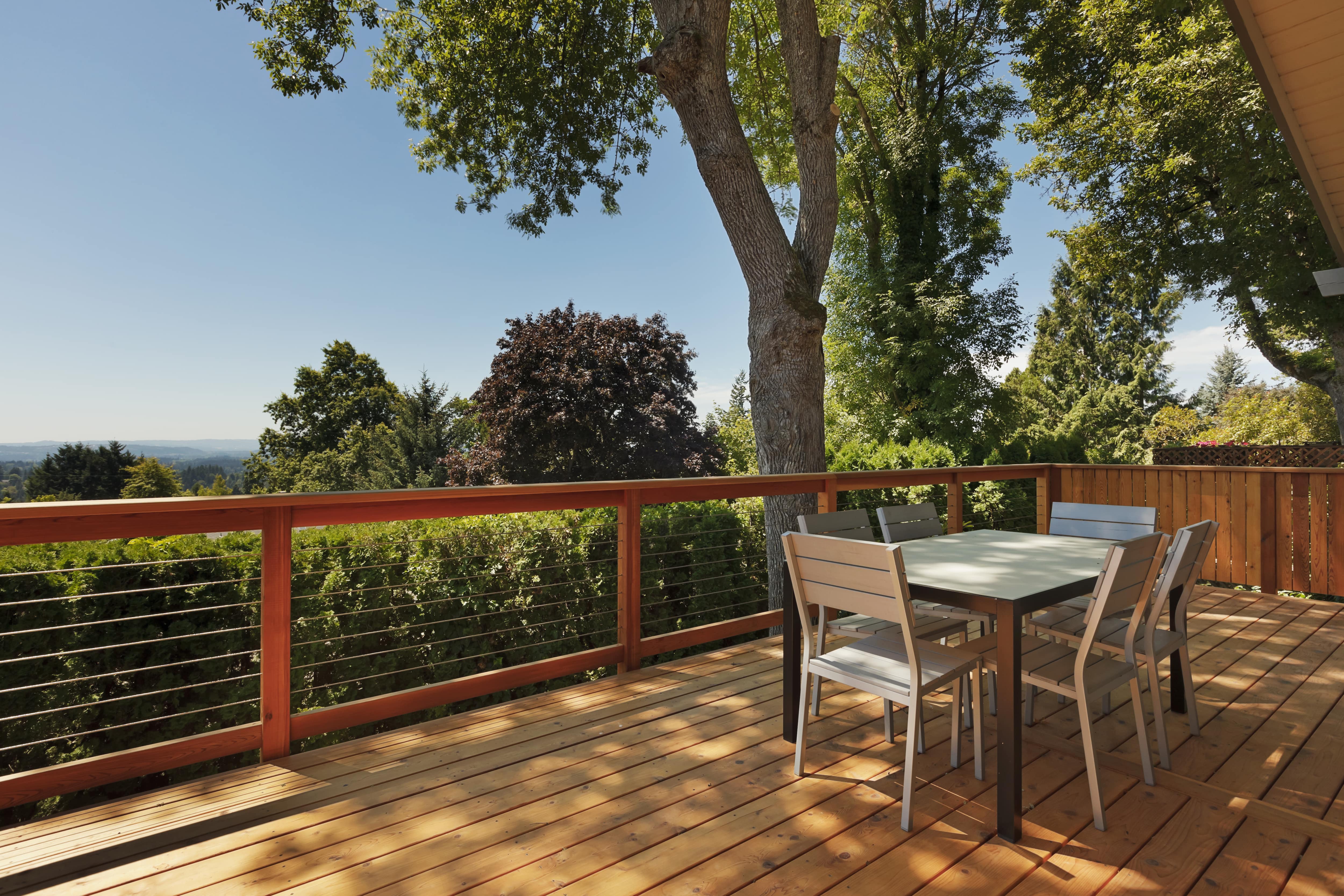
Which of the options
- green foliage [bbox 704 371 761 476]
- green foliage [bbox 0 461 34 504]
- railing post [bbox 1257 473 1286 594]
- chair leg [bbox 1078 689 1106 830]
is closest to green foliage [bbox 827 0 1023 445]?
green foliage [bbox 704 371 761 476]

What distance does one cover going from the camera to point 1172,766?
8.00ft

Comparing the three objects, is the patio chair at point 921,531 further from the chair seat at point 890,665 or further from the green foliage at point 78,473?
the green foliage at point 78,473

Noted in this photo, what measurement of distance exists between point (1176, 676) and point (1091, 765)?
1.25m

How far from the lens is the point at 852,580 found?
216 cm

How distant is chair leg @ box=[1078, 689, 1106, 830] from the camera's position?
6.65 feet

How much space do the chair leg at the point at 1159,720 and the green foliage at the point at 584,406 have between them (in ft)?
48.0

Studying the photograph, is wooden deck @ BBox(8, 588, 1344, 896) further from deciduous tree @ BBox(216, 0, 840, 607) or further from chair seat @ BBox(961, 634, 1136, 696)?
deciduous tree @ BBox(216, 0, 840, 607)

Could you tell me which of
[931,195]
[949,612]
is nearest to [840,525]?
[949,612]

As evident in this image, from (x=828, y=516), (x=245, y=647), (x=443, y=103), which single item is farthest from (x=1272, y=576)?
(x=443, y=103)

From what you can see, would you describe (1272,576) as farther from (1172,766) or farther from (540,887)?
(540,887)

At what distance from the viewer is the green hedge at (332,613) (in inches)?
136

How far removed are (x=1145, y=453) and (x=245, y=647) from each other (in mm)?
22148

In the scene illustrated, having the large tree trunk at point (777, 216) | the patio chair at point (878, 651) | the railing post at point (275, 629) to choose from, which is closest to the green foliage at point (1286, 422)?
the large tree trunk at point (777, 216)

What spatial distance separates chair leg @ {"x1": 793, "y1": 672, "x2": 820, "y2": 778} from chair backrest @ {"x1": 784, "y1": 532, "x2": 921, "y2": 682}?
9 cm
